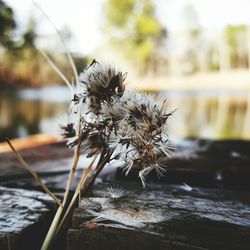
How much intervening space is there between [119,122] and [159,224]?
486mm

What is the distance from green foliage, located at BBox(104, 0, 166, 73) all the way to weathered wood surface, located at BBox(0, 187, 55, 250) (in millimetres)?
49890

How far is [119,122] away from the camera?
1.49m

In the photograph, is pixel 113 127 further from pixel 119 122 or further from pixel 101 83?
pixel 101 83

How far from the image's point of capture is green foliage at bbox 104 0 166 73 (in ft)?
164

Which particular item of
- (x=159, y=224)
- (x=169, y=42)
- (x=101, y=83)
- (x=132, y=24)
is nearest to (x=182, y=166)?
(x=159, y=224)

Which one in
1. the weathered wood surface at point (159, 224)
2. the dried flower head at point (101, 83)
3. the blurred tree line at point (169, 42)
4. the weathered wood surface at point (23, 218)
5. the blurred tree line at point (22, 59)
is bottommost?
the weathered wood surface at point (23, 218)

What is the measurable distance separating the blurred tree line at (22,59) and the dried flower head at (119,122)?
23.5 inches

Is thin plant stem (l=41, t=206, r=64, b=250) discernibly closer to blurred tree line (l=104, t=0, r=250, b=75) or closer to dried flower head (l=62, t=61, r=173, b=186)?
Result: dried flower head (l=62, t=61, r=173, b=186)

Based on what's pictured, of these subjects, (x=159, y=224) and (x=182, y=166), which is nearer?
(x=159, y=224)

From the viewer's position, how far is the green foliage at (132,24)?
50.0 metres

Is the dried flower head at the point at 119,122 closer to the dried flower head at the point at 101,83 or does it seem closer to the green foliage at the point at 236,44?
the dried flower head at the point at 101,83

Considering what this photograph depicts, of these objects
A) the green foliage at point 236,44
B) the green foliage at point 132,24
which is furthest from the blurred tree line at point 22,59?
the green foliage at point 236,44

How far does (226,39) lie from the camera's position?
5697 centimetres

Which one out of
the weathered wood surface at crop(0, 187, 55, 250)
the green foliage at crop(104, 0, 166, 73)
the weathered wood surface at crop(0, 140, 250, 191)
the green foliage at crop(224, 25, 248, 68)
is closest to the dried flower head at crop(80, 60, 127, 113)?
the weathered wood surface at crop(0, 187, 55, 250)
